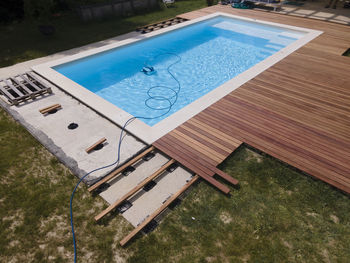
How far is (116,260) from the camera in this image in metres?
4.41

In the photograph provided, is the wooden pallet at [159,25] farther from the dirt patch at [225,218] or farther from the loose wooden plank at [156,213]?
the dirt patch at [225,218]

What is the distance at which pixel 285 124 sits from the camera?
7457mm

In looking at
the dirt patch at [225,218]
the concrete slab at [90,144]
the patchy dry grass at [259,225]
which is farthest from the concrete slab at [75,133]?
the dirt patch at [225,218]

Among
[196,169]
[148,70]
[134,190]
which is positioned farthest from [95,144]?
[148,70]

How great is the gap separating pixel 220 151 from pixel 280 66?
7.05 m

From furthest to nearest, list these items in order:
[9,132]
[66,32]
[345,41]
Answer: [66,32], [345,41], [9,132]

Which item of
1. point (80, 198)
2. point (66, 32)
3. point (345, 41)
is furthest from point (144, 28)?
point (80, 198)

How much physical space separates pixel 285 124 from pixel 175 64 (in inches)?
293

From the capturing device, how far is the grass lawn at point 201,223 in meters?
4.52

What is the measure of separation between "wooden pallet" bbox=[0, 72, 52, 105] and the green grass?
283cm

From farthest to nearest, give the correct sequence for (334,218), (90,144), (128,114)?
1. (128,114)
2. (90,144)
3. (334,218)

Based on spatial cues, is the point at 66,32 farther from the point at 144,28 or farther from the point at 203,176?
the point at 203,176

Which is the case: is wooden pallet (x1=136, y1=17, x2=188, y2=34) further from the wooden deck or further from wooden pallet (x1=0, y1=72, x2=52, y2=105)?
the wooden deck

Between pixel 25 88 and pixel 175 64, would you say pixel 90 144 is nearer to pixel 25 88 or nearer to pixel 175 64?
pixel 25 88
